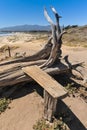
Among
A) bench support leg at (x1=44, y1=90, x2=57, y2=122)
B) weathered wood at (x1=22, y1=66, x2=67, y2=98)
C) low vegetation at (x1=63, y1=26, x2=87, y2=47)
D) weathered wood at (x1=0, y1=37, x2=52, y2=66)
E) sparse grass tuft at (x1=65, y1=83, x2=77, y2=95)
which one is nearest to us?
weathered wood at (x1=22, y1=66, x2=67, y2=98)

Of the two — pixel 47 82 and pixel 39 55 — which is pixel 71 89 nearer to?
pixel 39 55

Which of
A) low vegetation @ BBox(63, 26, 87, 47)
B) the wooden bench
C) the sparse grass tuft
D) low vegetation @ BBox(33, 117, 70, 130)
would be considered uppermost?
the wooden bench

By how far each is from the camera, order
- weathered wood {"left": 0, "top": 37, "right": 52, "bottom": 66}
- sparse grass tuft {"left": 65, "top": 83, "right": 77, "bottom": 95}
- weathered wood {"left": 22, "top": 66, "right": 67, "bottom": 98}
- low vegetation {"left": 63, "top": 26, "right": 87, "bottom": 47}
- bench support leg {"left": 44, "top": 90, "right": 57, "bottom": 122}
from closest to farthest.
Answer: weathered wood {"left": 22, "top": 66, "right": 67, "bottom": 98} → bench support leg {"left": 44, "top": 90, "right": 57, "bottom": 122} → sparse grass tuft {"left": 65, "top": 83, "right": 77, "bottom": 95} → weathered wood {"left": 0, "top": 37, "right": 52, "bottom": 66} → low vegetation {"left": 63, "top": 26, "right": 87, "bottom": 47}

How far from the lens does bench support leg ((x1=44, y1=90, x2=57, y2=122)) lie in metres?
5.71

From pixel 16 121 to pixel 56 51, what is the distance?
2.39 meters

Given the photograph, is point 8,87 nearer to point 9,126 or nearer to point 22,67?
point 22,67

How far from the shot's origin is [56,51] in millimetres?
7098

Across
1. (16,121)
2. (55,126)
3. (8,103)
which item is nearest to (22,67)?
(8,103)

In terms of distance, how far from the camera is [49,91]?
18.0ft

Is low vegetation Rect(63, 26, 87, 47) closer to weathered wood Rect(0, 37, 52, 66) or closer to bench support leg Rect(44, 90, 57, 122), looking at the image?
weathered wood Rect(0, 37, 52, 66)

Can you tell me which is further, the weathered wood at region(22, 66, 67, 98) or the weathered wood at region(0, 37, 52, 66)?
the weathered wood at region(0, 37, 52, 66)

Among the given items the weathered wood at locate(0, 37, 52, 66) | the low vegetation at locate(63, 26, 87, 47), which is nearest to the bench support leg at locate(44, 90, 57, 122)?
the weathered wood at locate(0, 37, 52, 66)

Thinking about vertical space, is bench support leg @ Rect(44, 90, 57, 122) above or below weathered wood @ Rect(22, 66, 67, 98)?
below

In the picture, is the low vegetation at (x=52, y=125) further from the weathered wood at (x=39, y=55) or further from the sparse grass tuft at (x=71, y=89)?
the weathered wood at (x=39, y=55)
